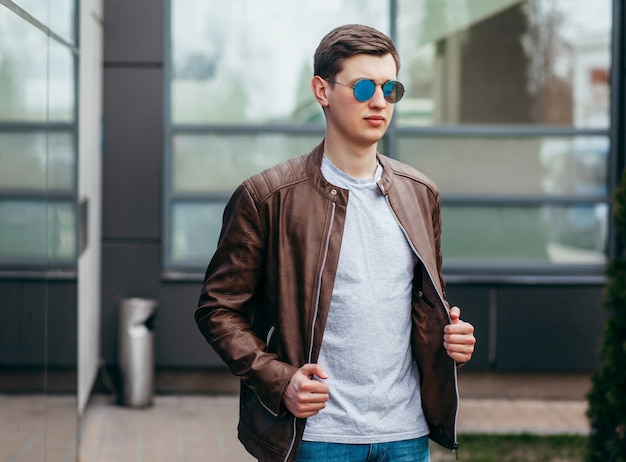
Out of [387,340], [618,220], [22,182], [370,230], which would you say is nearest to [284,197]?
[370,230]

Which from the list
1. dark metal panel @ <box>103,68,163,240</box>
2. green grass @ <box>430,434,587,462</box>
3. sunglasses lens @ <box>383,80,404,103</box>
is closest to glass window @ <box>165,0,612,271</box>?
dark metal panel @ <box>103,68,163,240</box>

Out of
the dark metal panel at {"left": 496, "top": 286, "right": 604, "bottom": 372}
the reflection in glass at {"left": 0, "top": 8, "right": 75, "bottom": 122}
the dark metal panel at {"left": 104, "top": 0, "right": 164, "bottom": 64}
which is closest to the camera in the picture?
the reflection in glass at {"left": 0, "top": 8, "right": 75, "bottom": 122}

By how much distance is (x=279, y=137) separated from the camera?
27.6 feet

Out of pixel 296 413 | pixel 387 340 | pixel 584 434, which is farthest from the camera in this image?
pixel 584 434

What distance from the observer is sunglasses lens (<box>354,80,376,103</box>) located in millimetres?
2900

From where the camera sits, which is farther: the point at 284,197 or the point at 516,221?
the point at 516,221

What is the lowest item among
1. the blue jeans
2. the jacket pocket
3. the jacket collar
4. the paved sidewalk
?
the paved sidewalk

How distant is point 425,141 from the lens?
841 cm

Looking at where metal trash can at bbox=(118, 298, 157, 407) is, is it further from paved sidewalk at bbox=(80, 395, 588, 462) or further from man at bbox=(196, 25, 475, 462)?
man at bbox=(196, 25, 475, 462)

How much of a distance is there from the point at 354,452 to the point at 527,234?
19.3ft

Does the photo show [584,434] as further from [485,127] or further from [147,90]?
[147,90]

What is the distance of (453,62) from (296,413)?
606 centimetres

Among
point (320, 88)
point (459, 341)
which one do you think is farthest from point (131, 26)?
point (459, 341)

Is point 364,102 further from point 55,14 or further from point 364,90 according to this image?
point 55,14
